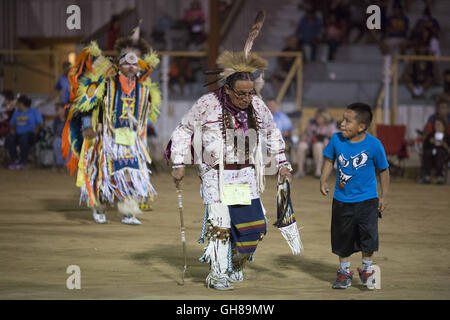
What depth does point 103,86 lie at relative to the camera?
25.6 ft

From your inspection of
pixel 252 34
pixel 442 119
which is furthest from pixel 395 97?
pixel 252 34

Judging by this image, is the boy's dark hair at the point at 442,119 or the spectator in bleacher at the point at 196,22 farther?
the spectator in bleacher at the point at 196,22

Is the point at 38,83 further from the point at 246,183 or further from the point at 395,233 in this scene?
the point at 246,183

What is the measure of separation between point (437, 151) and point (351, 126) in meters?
6.69

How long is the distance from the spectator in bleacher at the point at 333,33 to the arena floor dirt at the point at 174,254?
665cm

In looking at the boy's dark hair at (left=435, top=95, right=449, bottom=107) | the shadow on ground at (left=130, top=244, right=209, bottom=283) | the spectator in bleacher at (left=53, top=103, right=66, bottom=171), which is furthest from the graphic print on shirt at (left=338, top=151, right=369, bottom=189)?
the spectator in bleacher at (left=53, top=103, right=66, bottom=171)

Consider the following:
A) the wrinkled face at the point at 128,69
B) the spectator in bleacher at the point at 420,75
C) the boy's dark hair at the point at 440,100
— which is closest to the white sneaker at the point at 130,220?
the wrinkled face at the point at 128,69

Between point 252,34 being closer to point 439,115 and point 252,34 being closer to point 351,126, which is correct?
point 351,126

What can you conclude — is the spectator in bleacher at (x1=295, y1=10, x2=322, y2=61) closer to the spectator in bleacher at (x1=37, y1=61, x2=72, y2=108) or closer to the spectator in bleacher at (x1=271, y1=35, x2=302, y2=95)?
the spectator in bleacher at (x1=271, y1=35, x2=302, y2=95)

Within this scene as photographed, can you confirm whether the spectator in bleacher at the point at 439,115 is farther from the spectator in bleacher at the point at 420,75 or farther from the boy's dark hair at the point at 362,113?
the boy's dark hair at the point at 362,113

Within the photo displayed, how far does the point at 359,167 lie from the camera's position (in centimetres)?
530

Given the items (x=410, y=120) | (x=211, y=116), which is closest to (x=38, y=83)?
(x=410, y=120)

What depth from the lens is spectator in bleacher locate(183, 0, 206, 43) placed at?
17.5 m

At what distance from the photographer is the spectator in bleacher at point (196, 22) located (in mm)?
17516
